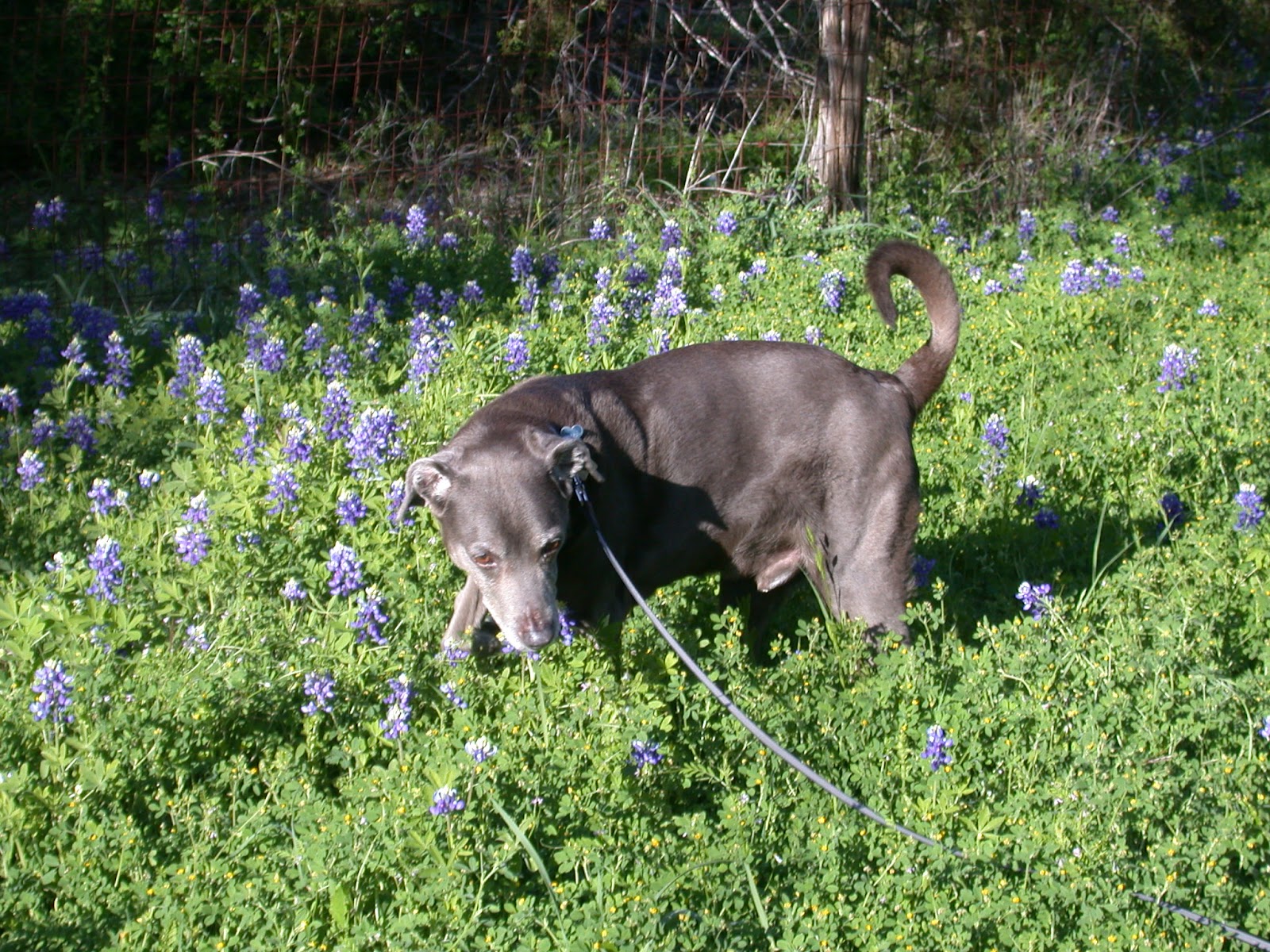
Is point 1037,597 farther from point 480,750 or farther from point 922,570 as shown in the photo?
point 480,750

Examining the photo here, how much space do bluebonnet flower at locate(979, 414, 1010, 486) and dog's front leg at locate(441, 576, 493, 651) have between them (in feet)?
8.20

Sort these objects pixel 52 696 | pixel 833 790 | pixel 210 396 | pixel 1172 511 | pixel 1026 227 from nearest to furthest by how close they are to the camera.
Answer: pixel 833 790
pixel 52 696
pixel 210 396
pixel 1172 511
pixel 1026 227

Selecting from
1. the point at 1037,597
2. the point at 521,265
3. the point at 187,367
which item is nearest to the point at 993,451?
the point at 1037,597

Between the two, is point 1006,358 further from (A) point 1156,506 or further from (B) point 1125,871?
(B) point 1125,871

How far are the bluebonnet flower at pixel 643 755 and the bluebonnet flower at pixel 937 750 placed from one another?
819mm

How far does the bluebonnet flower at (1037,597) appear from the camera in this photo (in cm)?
472

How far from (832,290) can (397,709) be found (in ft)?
14.5

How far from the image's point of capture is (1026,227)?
949cm

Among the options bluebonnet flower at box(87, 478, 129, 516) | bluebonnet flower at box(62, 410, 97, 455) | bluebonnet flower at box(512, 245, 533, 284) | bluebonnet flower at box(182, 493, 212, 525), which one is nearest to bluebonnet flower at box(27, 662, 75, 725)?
bluebonnet flower at box(182, 493, 212, 525)

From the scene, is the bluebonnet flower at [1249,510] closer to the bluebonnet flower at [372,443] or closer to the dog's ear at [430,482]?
the dog's ear at [430,482]

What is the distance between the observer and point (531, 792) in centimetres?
361

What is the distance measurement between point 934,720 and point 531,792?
139 cm

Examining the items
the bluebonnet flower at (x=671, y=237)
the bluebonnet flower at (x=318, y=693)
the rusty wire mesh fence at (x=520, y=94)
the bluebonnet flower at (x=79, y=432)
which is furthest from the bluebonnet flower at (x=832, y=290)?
the bluebonnet flower at (x=318, y=693)

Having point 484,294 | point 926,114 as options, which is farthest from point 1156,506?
point 926,114
